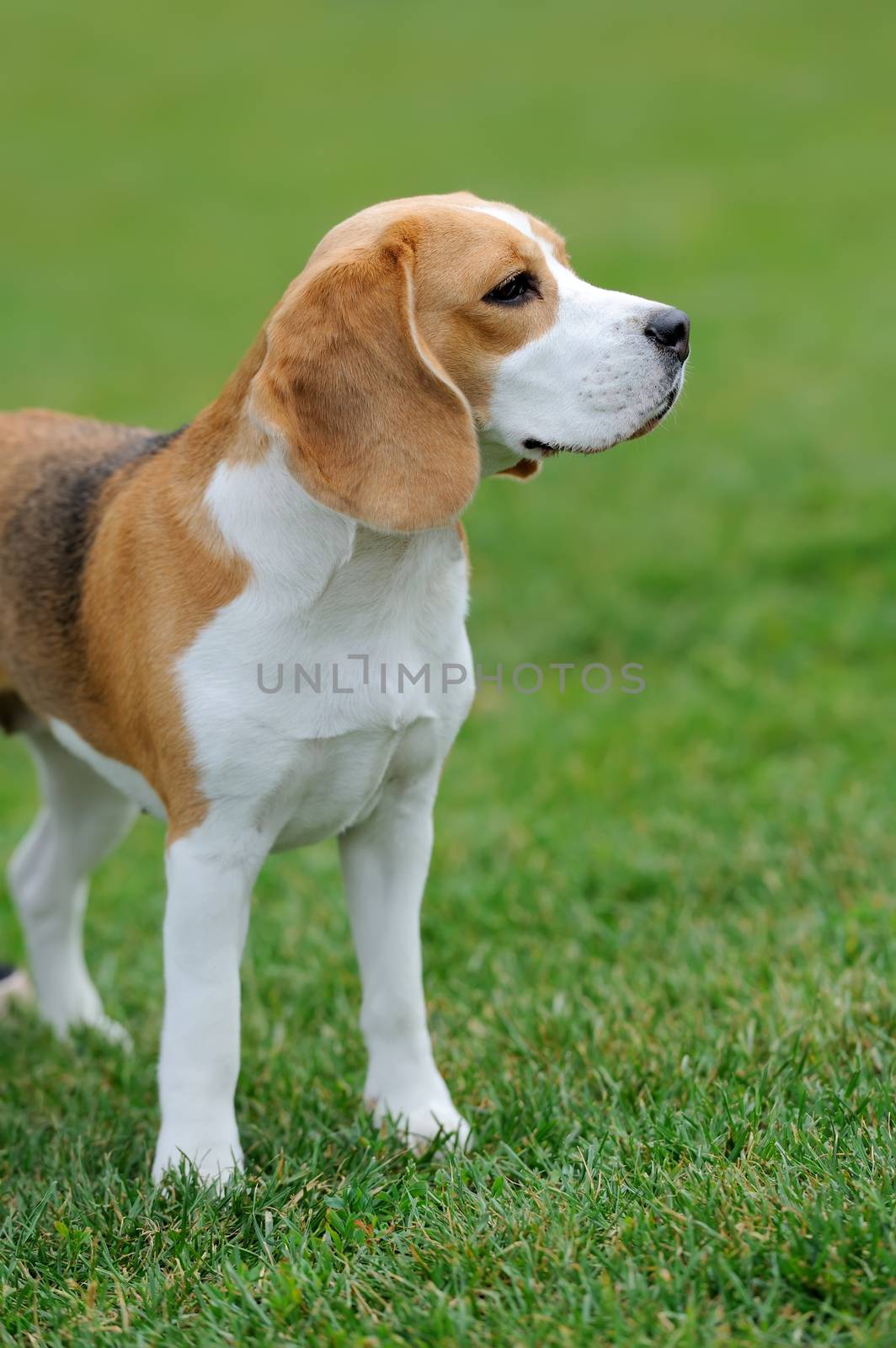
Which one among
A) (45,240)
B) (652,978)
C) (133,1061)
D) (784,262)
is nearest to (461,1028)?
(652,978)

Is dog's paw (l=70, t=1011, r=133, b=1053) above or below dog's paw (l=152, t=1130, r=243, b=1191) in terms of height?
above

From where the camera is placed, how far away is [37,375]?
14.2 m

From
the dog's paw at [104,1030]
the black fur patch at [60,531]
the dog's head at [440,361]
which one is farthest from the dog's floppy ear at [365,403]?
the dog's paw at [104,1030]

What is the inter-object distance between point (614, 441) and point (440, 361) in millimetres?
421

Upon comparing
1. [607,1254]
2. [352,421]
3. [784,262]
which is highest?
[784,262]

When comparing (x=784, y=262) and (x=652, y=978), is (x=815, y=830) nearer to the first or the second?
(x=652, y=978)

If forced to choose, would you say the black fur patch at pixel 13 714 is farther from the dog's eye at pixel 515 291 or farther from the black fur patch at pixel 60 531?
the dog's eye at pixel 515 291

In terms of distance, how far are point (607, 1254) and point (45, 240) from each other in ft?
65.4

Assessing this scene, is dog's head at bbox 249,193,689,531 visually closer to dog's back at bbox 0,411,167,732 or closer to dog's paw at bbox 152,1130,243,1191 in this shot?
dog's back at bbox 0,411,167,732

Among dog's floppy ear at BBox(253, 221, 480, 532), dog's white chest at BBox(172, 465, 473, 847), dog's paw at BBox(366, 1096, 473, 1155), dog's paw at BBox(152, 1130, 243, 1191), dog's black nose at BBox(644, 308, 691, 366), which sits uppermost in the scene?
dog's black nose at BBox(644, 308, 691, 366)

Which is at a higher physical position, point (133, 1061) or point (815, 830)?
point (815, 830)

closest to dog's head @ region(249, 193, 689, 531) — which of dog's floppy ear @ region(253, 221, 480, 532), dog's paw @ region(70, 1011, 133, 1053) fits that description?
dog's floppy ear @ region(253, 221, 480, 532)

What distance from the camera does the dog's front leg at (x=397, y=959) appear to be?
3873mm

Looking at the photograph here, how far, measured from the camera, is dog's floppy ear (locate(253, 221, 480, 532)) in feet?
10.6
